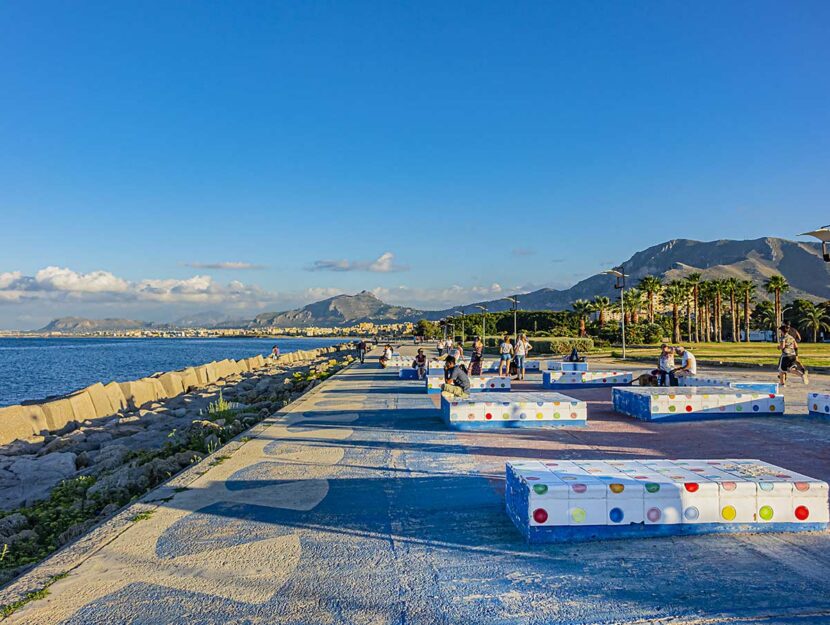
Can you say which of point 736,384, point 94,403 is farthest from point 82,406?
point 736,384

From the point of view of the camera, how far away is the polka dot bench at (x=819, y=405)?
479 inches

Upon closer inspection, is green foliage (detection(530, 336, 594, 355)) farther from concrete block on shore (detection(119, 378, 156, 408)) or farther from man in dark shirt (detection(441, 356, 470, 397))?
man in dark shirt (detection(441, 356, 470, 397))

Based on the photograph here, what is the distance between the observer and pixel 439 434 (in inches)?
444

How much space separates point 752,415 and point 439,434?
21.6 feet

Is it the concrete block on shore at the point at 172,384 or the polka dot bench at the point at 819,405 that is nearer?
the polka dot bench at the point at 819,405

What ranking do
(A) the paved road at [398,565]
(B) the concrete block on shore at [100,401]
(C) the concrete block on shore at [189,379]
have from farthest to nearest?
(C) the concrete block on shore at [189,379], (B) the concrete block on shore at [100,401], (A) the paved road at [398,565]

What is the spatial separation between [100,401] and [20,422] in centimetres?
530

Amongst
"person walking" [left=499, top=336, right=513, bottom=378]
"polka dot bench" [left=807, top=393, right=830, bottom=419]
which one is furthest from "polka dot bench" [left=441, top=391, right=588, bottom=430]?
"person walking" [left=499, top=336, right=513, bottom=378]

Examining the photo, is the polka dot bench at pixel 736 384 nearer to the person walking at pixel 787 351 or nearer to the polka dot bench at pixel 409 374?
the person walking at pixel 787 351

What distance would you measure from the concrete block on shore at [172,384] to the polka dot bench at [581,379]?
17.2 m

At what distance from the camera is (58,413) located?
19344 mm

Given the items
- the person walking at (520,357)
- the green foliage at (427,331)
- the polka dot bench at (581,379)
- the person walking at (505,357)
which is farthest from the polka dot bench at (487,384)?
the green foliage at (427,331)

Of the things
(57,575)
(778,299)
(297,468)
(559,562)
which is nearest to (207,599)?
(57,575)

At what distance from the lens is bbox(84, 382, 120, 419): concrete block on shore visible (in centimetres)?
2228
